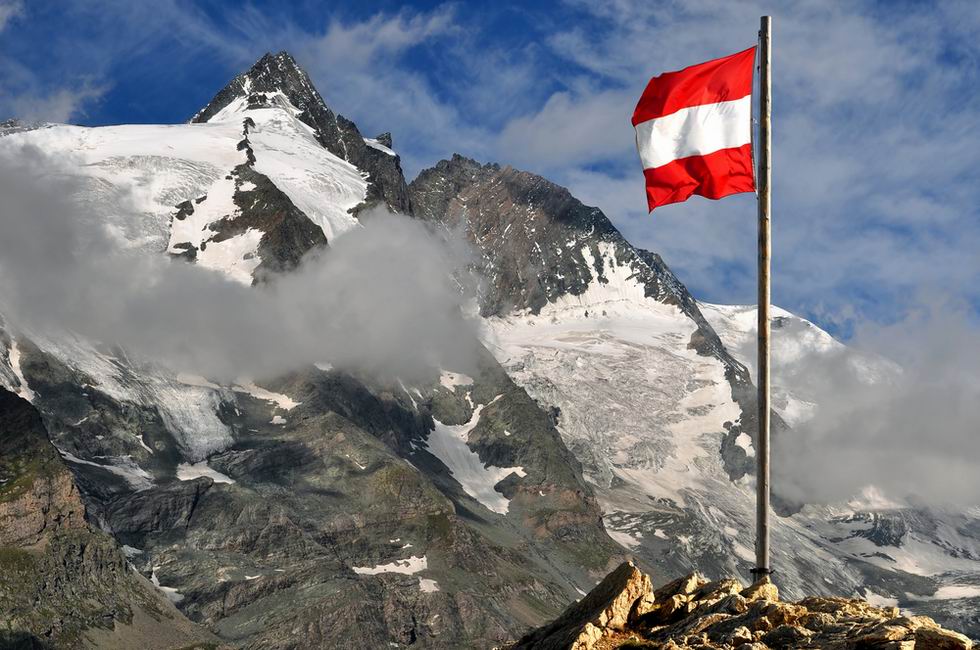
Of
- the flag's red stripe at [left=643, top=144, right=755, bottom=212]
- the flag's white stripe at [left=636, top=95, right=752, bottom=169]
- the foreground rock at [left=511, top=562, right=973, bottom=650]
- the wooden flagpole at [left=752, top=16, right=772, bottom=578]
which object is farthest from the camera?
the flag's white stripe at [left=636, top=95, right=752, bottom=169]

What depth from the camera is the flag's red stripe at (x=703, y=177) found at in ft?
104

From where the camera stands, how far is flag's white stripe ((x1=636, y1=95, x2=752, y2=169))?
3195 centimetres

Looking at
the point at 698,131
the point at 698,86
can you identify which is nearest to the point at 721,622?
the point at 698,131

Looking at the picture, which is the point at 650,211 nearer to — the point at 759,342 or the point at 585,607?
the point at 759,342

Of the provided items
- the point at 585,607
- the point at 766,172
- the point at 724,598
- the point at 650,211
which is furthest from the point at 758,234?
the point at 585,607

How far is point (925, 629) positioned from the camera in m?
23.8

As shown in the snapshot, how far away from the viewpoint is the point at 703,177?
32.5m

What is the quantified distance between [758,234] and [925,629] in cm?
1043

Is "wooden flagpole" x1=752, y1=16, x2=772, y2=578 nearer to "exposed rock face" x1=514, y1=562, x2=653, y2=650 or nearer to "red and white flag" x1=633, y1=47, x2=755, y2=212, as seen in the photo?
"red and white flag" x1=633, y1=47, x2=755, y2=212

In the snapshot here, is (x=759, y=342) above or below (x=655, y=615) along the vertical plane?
above

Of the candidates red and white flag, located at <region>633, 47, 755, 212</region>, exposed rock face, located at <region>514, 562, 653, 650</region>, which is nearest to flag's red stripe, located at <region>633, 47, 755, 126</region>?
red and white flag, located at <region>633, 47, 755, 212</region>

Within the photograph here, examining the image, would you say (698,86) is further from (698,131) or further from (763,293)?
(763,293)

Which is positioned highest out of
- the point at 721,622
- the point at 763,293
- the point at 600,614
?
the point at 763,293

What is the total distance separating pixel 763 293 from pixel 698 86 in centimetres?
663
